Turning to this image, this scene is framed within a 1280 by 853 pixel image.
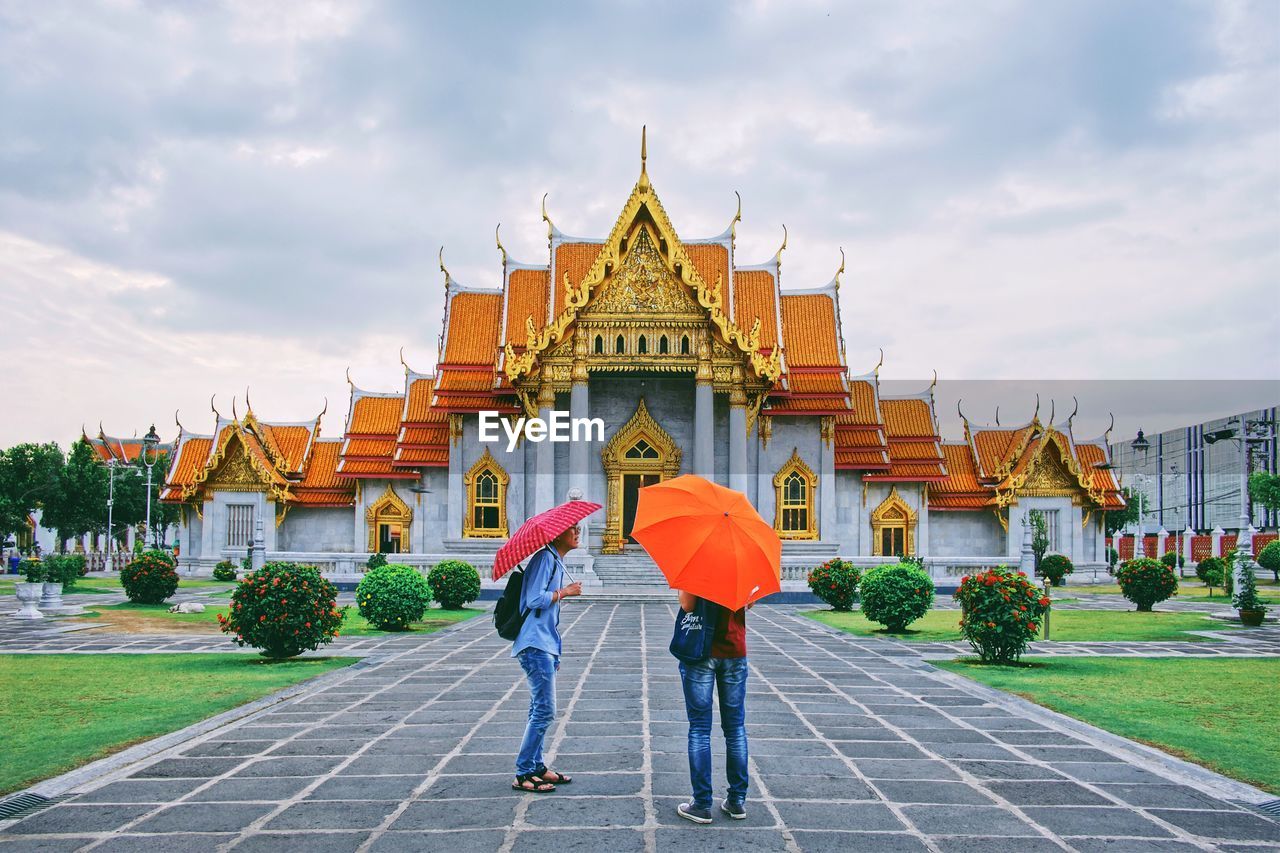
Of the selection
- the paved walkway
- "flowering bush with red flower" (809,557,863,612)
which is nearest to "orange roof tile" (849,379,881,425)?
"flowering bush with red flower" (809,557,863,612)

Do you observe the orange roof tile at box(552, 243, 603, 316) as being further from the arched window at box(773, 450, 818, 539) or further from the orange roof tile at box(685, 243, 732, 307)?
the arched window at box(773, 450, 818, 539)

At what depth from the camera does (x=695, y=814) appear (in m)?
6.17

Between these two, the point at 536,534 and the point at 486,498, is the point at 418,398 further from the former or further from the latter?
the point at 536,534

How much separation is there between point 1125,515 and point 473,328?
52.6 meters

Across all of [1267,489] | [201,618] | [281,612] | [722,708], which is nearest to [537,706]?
[722,708]

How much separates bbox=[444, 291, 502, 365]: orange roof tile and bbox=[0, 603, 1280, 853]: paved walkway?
2809 centimetres

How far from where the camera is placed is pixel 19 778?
7.29m

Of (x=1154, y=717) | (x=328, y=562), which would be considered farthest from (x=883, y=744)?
(x=328, y=562)

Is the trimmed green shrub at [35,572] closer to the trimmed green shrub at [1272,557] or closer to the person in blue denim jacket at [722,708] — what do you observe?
the person in blue denim jacket at [722,708]

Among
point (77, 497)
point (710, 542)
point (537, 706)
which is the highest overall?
point (710, 542)

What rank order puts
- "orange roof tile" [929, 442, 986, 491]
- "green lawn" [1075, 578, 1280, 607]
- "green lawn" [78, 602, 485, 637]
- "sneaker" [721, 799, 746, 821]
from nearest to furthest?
"sneaker" [721, 799, 746, 821] → "green lawn" [78, 602, 485, 637] → "green lawn" [1075, 578, 1280, 607] → "orange roof tile" [929, 442, 986, 491]

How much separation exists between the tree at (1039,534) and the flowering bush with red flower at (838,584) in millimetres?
14693

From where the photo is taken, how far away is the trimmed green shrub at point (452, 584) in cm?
2395
